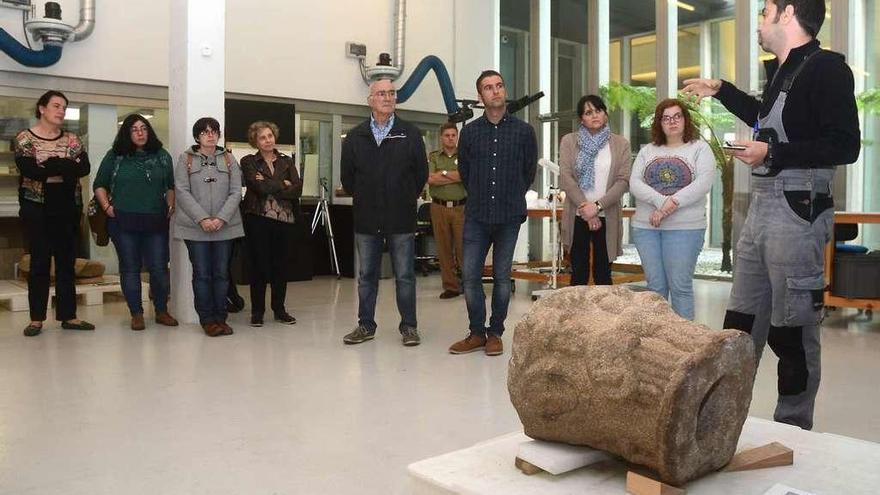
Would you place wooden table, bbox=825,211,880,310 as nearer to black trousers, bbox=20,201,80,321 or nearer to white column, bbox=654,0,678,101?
white column, bbox=654,0,678,101

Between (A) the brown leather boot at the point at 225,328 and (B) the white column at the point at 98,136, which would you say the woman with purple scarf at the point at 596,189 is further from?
(B) the white column at the point at 98,136

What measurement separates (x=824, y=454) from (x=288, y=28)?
24.1 ft

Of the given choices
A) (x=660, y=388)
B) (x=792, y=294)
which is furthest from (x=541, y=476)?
(x=792, y=294)

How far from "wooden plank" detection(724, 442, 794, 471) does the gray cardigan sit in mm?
3901

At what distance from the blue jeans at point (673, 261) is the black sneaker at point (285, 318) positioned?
2509 mm

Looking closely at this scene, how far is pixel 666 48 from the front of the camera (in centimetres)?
858

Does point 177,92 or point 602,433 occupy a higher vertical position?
point 177,92

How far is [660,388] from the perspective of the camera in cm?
171

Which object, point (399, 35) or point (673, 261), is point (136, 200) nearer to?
point (673, 261)

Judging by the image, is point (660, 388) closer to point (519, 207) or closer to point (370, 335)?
point (519, 207)

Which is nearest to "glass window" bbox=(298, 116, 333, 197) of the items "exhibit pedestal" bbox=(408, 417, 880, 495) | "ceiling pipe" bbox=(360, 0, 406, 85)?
"ceiling pipe" bbox=(360, 0, 406, 85)

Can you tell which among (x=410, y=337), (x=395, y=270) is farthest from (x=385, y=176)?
(x=410, y=337)

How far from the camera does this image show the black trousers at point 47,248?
4891 mm

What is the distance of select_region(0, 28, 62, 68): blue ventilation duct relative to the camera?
633 cm
